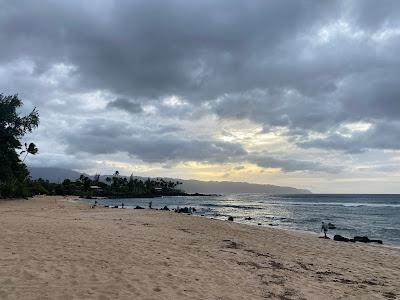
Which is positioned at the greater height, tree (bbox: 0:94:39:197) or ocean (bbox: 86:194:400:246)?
tree (bbox: 0:94:39:197)

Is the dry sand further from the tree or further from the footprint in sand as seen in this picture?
the tree

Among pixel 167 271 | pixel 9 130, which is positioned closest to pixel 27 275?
pixel 167 271

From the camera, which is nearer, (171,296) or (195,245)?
(171,296)

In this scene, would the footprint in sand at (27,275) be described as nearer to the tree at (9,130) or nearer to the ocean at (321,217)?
the ocean at (321,217)

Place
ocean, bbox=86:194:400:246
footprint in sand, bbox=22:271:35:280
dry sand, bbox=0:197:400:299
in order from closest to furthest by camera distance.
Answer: dry sand, bbox=0:197:400:299 → footprint in sand, bbox=22:271:35:280 → ocean, bbox=86:194:400:246

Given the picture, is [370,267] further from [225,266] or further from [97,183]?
[97,183]

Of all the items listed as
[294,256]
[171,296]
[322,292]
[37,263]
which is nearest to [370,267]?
[294,256]

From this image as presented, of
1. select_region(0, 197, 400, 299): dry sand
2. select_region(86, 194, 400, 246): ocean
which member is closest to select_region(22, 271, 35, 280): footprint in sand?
select_region(0, 197, 400, 299): dry sand

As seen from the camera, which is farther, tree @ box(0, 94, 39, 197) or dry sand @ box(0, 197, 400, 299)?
tree @ box(0, 94, 39, 197)

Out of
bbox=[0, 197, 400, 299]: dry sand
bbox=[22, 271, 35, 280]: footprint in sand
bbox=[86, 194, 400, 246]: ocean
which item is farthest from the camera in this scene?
bbox=[86, 194, 400, 246]: ocean

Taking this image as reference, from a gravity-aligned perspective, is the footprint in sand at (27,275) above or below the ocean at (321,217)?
above

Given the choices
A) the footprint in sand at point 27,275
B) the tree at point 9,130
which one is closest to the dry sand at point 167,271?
the footprint in sand at point 27,275

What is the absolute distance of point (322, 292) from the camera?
1024 cm

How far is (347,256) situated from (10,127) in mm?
47130
